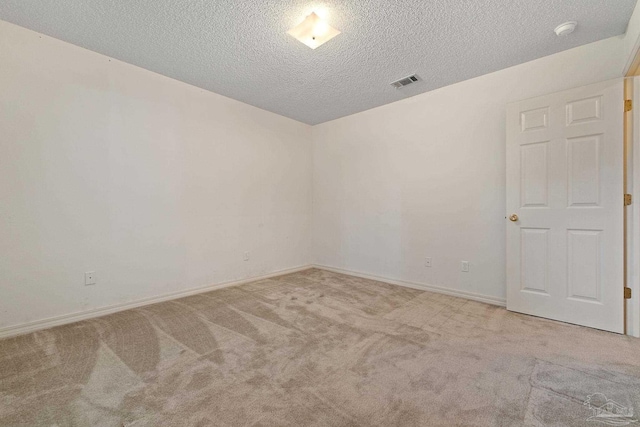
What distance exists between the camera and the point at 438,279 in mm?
3326

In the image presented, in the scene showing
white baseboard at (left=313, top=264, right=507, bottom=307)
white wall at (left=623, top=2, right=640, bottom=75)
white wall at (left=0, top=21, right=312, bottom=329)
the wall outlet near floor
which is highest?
white wall at (left=623, top=2, right=640, bottom=75)

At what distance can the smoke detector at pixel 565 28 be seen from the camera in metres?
2.11

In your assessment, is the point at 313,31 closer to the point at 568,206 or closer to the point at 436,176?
the point at 436,176

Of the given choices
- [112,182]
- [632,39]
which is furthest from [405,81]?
[112,182]

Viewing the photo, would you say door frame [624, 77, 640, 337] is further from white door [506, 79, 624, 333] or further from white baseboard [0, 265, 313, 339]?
white baseboard [0, 265, 313, 339]

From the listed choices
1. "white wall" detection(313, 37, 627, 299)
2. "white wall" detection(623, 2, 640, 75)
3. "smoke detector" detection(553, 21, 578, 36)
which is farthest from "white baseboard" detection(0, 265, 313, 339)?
"white wall" detection(623, 2, 640, 75)

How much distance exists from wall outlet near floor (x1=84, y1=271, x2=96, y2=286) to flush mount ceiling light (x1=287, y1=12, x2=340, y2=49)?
9.68ft

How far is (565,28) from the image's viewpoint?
84.5 inches

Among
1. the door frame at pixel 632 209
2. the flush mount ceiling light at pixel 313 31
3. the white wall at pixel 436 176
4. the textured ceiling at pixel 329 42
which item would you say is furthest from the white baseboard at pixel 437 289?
the flush mount ceiling light at pixel 313 31

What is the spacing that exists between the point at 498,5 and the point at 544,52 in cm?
101

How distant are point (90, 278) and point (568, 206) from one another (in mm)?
4605

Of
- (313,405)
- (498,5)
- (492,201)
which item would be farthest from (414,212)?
(313,405)

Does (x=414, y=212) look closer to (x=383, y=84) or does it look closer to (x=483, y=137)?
(x=483, y=137)

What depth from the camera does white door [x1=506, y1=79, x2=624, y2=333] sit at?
87.1 inches
